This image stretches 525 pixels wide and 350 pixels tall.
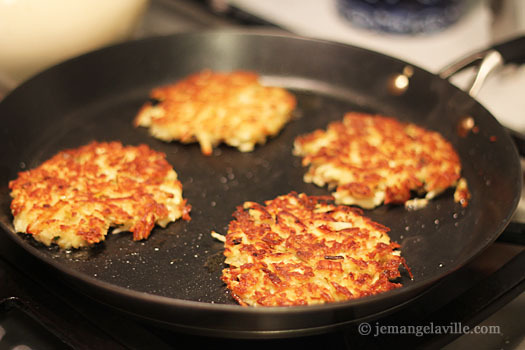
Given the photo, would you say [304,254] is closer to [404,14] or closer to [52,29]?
[52,29]

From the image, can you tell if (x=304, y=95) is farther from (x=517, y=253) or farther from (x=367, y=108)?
(x=517, y=253)

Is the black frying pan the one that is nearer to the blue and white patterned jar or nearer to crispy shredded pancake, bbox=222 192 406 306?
crispy shredded pancake, bbox=222 192 406 306

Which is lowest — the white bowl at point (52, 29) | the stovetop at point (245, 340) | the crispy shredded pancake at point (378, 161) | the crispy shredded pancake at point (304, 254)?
the stovetop at point (245, 340)

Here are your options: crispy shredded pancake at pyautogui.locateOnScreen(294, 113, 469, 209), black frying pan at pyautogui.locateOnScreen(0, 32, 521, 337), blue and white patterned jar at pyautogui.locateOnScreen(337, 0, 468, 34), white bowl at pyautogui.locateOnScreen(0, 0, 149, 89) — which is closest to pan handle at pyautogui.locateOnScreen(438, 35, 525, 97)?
black frying pan at pyautogui.locateOnScreen(0, 32, 521, 337)

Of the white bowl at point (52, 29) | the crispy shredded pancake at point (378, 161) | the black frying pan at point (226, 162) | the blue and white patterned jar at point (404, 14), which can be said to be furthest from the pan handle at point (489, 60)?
the white bowl at point (52, 29)

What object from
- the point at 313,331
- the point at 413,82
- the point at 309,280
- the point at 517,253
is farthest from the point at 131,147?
the point at 517,253

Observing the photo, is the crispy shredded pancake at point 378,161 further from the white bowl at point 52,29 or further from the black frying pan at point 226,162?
the white bowl at point 52,29
